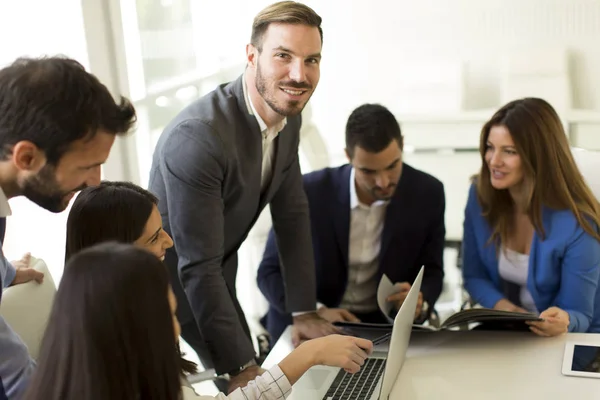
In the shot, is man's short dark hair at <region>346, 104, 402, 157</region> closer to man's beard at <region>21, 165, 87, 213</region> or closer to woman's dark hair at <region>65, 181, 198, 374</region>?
woman's dark hair at <region>65, 181, 198, 374</region>

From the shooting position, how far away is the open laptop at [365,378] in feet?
4.32

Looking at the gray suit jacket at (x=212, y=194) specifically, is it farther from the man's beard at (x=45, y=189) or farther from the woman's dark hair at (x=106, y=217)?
the man's beard at (x=45, y=189)

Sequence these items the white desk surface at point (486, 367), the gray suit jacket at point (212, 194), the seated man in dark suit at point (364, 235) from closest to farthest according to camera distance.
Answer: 1. the white desk surface at point (486, 367)
2. the gray suit jacket at point (212, 194)
3. the seated man in dark suit at point (364, 235)

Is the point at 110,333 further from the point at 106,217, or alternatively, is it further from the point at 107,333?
the point at 106,217

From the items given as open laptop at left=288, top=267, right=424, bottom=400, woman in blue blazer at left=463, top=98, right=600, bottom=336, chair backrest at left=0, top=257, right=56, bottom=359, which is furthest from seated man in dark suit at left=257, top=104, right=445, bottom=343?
chair backrest at left=0, top=257, right=56, bottom=359

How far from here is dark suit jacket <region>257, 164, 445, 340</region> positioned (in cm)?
204

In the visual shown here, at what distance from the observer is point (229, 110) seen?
1621 mm

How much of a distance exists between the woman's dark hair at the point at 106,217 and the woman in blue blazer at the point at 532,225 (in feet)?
3.37

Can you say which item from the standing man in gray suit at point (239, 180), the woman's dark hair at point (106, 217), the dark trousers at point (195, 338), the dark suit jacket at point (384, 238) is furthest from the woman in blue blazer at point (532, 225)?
the woman's dark hair at point (106, 217)

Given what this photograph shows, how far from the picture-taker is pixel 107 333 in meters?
0.88

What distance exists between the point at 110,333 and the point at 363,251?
1.27 meters

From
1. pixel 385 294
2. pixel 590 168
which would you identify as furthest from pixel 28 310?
pixel 590 168

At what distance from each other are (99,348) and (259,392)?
0.45m

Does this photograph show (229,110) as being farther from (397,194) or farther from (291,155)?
(397,194)
